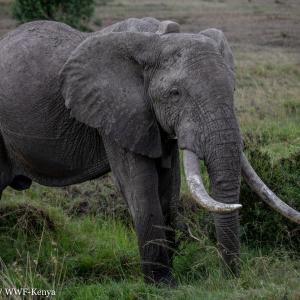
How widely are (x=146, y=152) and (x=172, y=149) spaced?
47 centimetres

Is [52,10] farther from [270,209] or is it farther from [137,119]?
[137,119]

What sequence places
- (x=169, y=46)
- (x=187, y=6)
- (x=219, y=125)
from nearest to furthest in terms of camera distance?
(x=219, y=125)
(x=169, y=46)
(x=187, y=6)

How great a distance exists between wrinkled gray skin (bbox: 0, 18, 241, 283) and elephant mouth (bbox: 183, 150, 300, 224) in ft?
0.28

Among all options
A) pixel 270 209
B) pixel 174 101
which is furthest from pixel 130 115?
pixel 270 209

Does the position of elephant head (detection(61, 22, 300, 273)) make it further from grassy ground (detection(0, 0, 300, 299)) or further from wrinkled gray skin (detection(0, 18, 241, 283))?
grassy ground (detection(0, 0, 300, 299))

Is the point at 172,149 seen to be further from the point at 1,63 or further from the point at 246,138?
the point at 246,138

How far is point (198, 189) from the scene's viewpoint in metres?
5.11

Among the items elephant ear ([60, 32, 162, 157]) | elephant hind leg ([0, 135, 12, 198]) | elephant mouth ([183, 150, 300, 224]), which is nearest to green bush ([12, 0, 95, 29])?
elephant hind leg ([0, 135, 12, 198])

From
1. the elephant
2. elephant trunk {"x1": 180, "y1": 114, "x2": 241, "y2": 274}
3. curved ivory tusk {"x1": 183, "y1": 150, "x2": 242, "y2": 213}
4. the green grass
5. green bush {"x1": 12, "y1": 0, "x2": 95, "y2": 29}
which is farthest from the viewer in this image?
green bush {"x1": 12, "y1": 0, "x2": 95, "y2": 29}

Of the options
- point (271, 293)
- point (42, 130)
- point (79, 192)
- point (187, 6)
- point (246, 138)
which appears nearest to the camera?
point (271, 293)

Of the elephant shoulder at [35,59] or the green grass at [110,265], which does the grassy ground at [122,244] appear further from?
the elephant shoulder at [35,59]

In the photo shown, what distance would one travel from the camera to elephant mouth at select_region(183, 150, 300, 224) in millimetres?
4906

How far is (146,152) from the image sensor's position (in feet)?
18.8

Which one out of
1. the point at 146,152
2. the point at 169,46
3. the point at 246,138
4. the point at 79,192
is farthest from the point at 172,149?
the point at 246,138
